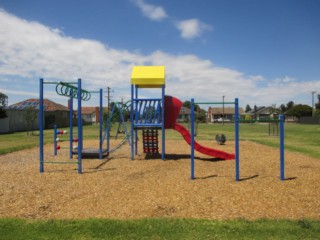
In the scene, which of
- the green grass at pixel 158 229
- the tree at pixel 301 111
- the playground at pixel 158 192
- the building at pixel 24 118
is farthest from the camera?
the tree at pixel 301 111

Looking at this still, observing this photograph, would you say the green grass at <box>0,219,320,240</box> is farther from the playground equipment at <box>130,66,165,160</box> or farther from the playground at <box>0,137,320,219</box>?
the playground equipment at <box>130,66,165,160</box>

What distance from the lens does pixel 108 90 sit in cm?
4638

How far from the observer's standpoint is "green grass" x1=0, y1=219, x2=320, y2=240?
4.14 meters

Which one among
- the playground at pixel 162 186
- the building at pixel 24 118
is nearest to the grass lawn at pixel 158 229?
the playground at pixel 162 186

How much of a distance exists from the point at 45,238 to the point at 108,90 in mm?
43146

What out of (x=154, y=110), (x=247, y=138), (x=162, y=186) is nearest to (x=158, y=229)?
(x=162, y=186)

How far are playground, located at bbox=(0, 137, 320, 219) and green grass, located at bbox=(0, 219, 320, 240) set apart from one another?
0.37m

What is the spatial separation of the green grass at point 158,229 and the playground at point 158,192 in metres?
0.37

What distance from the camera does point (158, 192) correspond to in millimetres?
6598

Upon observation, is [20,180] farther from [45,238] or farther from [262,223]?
[262,223]

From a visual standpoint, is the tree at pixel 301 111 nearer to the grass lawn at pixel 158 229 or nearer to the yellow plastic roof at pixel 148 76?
the yellow plastic roof at pixel 148 76

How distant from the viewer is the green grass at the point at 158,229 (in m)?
4.14

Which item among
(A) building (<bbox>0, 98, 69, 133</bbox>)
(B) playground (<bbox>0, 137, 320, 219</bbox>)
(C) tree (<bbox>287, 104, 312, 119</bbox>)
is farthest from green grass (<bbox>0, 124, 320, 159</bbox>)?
(C) tree (<bbox>287, 104, 312, 119</bbox>)

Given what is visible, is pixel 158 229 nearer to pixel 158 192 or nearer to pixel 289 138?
pixel 158 192
